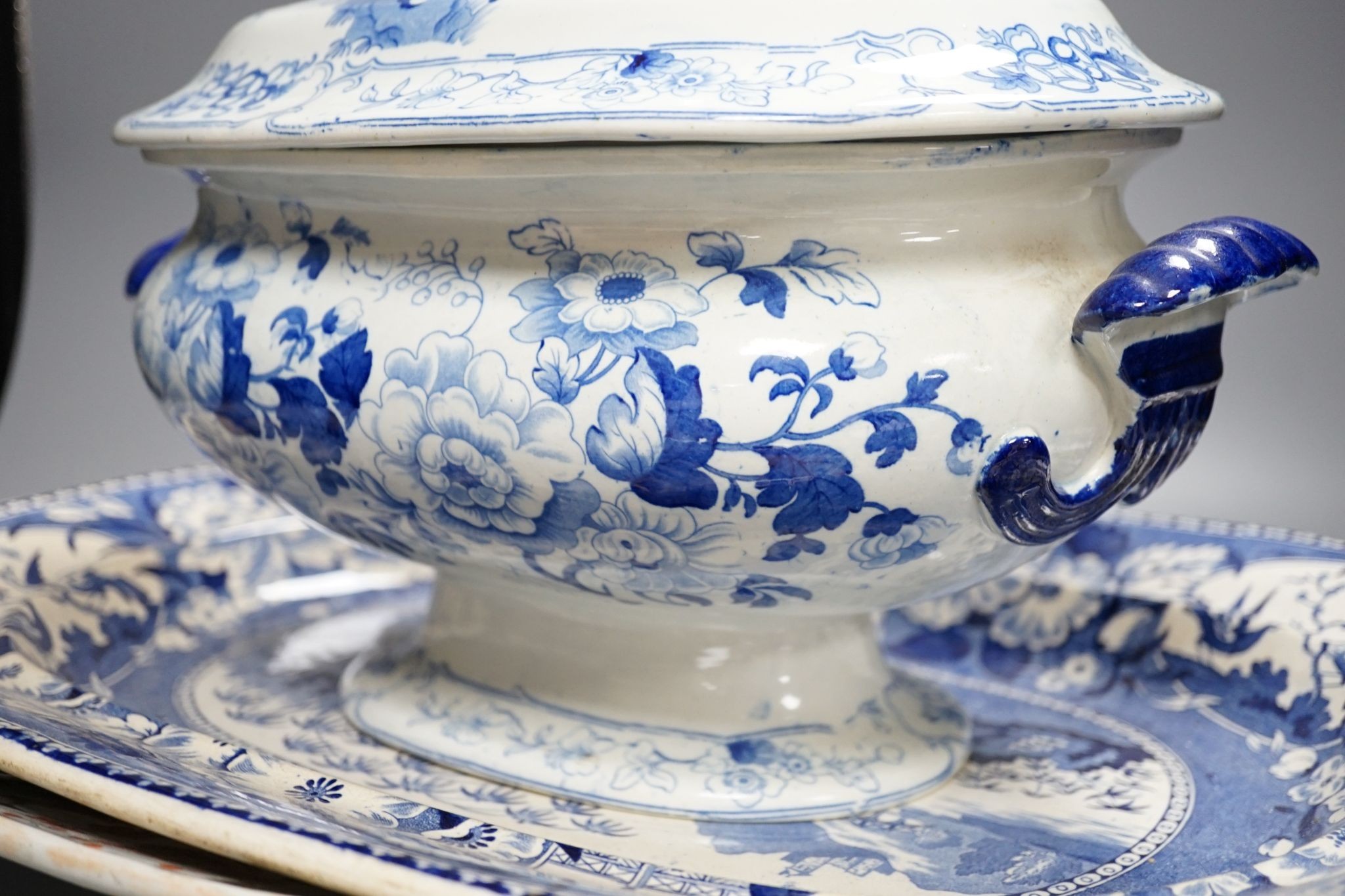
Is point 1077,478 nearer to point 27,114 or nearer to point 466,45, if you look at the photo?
point 466,45

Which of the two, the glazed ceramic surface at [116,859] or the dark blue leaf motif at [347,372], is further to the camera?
the dark blue leaf motif at [347,372]

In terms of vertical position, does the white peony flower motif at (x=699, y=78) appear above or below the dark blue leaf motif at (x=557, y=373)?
above

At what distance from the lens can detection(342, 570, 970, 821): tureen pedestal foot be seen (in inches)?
33.2

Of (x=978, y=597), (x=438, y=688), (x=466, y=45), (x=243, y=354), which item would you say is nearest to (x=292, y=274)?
(x=243, y=354)

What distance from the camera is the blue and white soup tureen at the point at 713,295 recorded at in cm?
69

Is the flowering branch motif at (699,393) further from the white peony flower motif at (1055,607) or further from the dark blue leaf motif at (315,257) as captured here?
the white peony flower motif at (1055,607)

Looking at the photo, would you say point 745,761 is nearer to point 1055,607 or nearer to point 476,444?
point 476,444

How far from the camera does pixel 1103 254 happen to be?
779 mm

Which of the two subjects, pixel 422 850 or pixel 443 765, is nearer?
pixel 422 850

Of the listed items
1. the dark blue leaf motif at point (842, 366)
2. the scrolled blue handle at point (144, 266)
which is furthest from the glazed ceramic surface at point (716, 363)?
the scrolled blue handle at point (144, 266)

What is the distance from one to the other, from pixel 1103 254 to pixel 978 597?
420 mm

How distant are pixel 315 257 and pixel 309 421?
3.3 inches

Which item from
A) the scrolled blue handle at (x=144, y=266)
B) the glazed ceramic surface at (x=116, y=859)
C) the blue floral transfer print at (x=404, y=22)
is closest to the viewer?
the glazed ceramic surface at (x=116, y=859)

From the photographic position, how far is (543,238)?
2.44 ft
